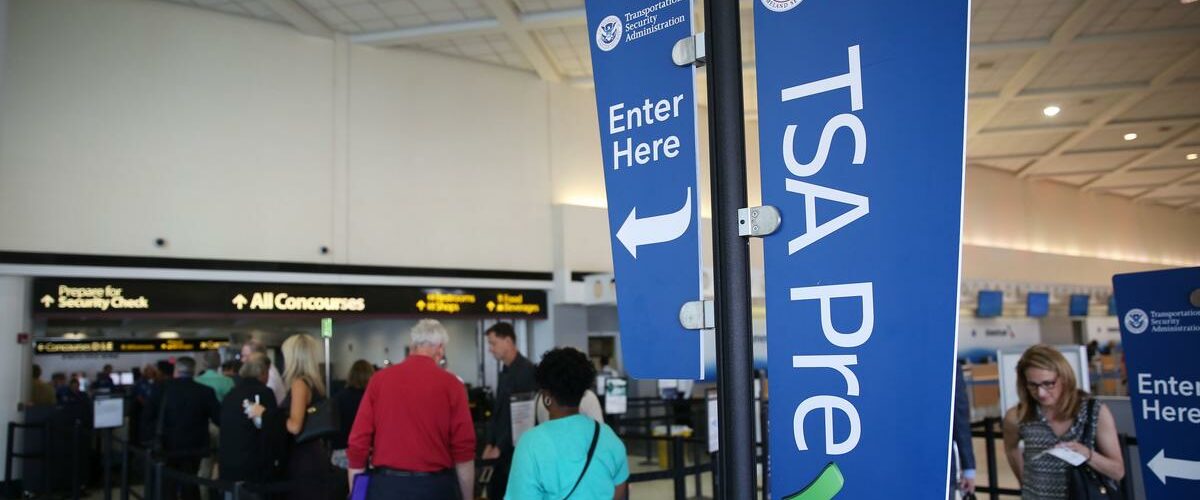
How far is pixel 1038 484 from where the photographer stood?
3.31 metres

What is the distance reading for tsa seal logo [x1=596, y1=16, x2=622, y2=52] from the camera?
174 cm

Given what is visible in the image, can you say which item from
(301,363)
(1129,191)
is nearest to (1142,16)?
(301,363)

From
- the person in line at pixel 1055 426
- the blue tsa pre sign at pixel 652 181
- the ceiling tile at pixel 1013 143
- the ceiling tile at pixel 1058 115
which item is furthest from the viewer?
the ceiling tile at pixel 1013 143

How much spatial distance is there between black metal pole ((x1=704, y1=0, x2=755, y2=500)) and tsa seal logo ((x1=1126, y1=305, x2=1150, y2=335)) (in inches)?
91.9

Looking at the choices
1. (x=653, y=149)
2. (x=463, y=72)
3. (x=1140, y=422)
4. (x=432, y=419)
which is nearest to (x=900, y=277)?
(x=653, y=149)

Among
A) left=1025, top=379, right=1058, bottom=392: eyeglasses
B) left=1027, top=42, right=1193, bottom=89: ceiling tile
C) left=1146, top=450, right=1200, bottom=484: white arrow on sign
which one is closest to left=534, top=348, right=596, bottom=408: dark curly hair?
left=1025, top=379, right=1058, bottom=392: eyeglasses

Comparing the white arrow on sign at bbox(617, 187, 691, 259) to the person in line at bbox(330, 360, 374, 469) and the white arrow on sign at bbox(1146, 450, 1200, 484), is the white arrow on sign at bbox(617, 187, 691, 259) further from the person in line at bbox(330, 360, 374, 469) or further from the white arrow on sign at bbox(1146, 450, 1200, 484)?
the person in line at bbox(330, 360, 374, 469)

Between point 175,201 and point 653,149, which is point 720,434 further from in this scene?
point 175,201

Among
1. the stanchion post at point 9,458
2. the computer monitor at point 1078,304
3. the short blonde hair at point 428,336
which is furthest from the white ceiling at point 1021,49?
the short blonde hair at point 428,336

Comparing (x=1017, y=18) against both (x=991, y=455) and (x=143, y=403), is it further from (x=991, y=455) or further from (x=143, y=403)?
(x=143, y=403)

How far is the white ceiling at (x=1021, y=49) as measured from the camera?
10953 millimetres

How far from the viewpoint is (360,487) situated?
379 centimetres

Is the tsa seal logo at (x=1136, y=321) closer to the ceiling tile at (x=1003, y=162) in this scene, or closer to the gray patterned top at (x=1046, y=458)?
the gray patterned top at (x=1046, y=458)

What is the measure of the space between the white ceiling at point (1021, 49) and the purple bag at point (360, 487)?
787cm
